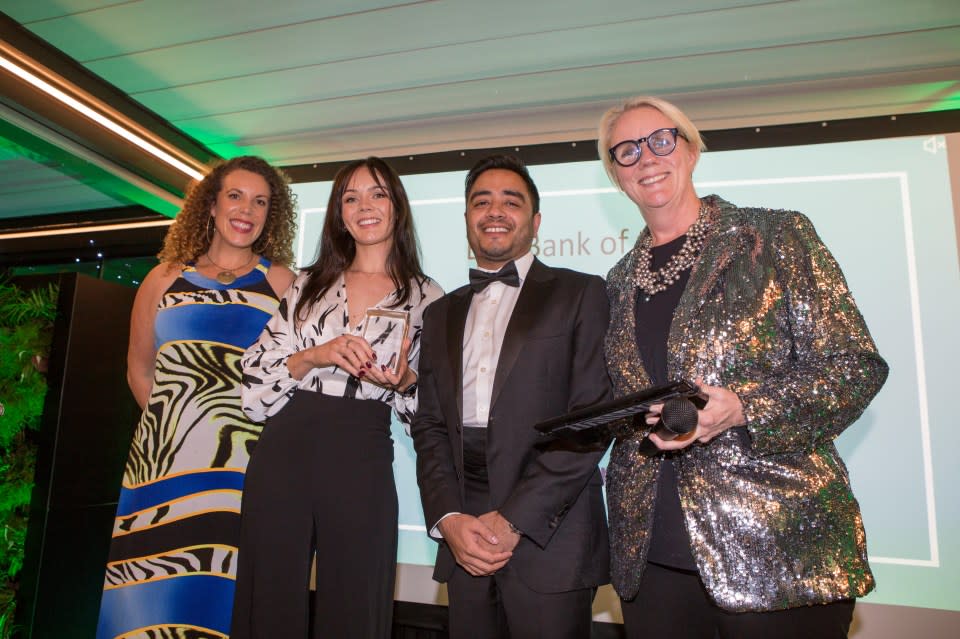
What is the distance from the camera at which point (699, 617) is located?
1557 mm

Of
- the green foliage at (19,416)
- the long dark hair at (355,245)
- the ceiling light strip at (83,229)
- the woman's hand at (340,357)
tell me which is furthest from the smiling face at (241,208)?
the ceiling light strip at (83,229)

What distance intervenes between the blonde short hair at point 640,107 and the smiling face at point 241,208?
1.50 m

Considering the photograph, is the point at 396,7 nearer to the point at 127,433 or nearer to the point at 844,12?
the point at 844,12

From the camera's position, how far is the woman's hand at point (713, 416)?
50.7 inches

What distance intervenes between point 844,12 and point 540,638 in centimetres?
328

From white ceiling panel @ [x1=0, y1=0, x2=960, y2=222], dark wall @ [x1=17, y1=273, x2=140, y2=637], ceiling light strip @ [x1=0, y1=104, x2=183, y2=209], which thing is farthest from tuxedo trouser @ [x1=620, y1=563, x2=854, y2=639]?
ceiling light strip @ [x1=0, y1=104, x2=183, y2=209]

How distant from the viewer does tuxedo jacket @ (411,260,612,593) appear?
70.0 inches

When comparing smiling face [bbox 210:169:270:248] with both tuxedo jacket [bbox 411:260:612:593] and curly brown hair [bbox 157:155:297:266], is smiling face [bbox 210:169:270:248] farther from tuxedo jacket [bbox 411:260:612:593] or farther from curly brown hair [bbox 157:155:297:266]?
tuxedo jacket [bbox 411:260:612:593]

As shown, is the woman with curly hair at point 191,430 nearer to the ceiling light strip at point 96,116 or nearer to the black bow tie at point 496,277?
the black bow tie at point 496,277

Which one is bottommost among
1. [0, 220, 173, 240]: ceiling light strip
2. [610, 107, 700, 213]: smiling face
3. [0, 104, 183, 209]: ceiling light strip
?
[610, 107, 700, 213]: smiling face

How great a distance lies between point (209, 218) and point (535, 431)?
1.79 m

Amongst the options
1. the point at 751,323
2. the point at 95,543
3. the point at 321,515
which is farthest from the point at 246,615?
the point at 95,543

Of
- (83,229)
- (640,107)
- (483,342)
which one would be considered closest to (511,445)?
(483,342)

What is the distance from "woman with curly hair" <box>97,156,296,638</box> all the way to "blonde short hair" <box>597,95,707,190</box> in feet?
4.63
